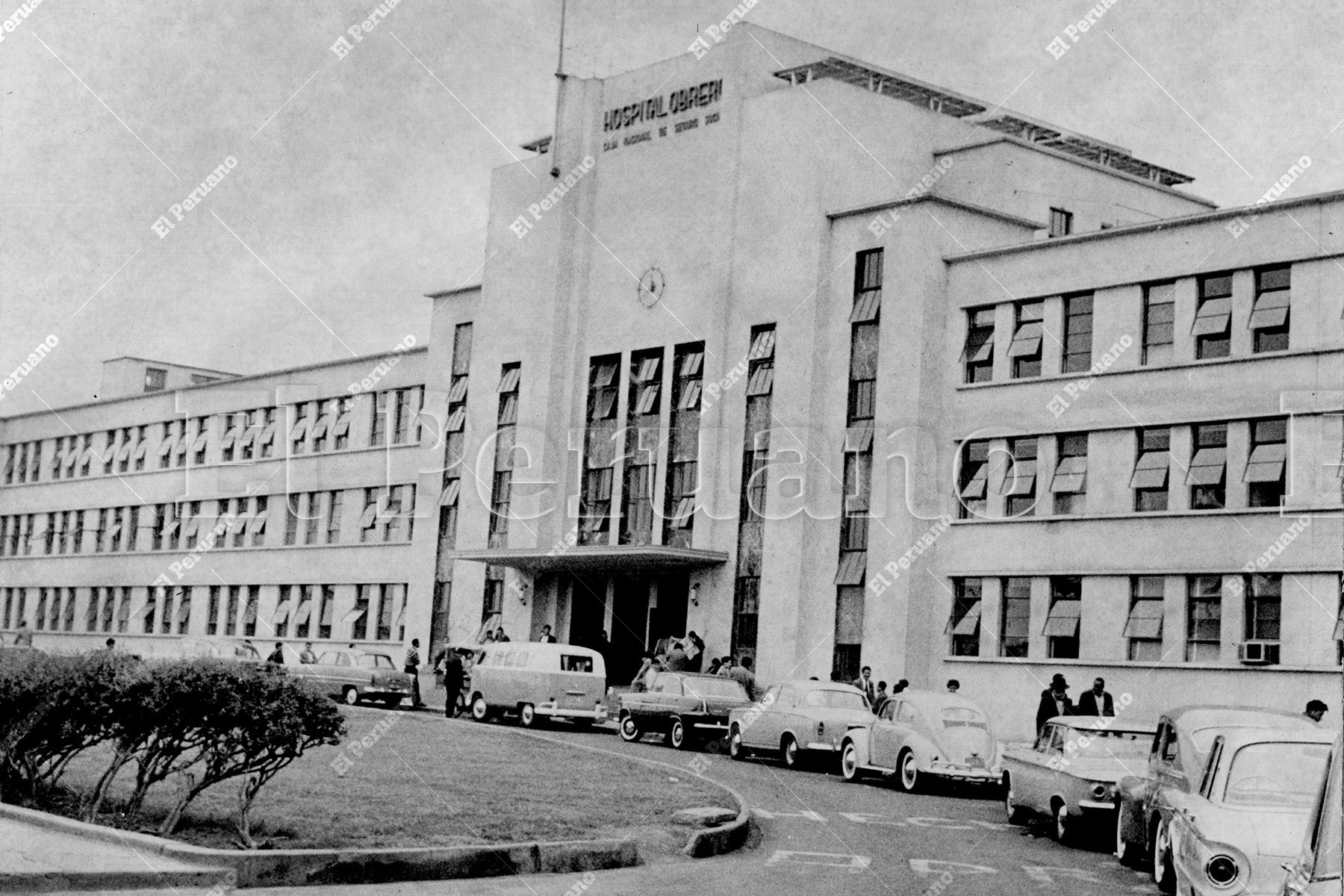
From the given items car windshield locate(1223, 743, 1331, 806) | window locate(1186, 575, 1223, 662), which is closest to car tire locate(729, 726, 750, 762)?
window locate(1186, 575, 1223, 662)

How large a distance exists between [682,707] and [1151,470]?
11620mm

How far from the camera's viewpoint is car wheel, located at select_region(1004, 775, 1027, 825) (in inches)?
807

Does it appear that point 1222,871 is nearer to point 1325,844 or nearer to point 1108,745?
point 1325,844

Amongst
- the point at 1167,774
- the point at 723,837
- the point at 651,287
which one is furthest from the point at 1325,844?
the point at 651,287

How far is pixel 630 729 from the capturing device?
109ft

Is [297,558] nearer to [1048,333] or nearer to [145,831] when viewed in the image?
[1048,333]

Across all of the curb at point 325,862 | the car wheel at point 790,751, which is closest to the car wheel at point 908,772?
the car wheel at point 790,751

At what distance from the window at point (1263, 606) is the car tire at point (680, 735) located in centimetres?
1141

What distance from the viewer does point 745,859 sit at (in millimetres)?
15828

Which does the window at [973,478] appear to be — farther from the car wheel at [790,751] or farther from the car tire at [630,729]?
the car wheel at [790,751]

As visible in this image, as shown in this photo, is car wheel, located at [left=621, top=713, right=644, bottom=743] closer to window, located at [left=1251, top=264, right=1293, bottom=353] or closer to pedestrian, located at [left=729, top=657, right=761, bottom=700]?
pedestrian, located at [left=729, top=657, right=761, bottom=700]

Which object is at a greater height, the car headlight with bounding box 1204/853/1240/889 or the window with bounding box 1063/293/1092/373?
the window with bounding box 1063/293/1092/373

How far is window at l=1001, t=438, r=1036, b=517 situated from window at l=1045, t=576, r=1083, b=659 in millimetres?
1928

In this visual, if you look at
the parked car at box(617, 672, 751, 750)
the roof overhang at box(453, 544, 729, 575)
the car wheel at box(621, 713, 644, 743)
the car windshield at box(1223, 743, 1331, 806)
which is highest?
the roof overhang at box(453, 544, 729, 575)
